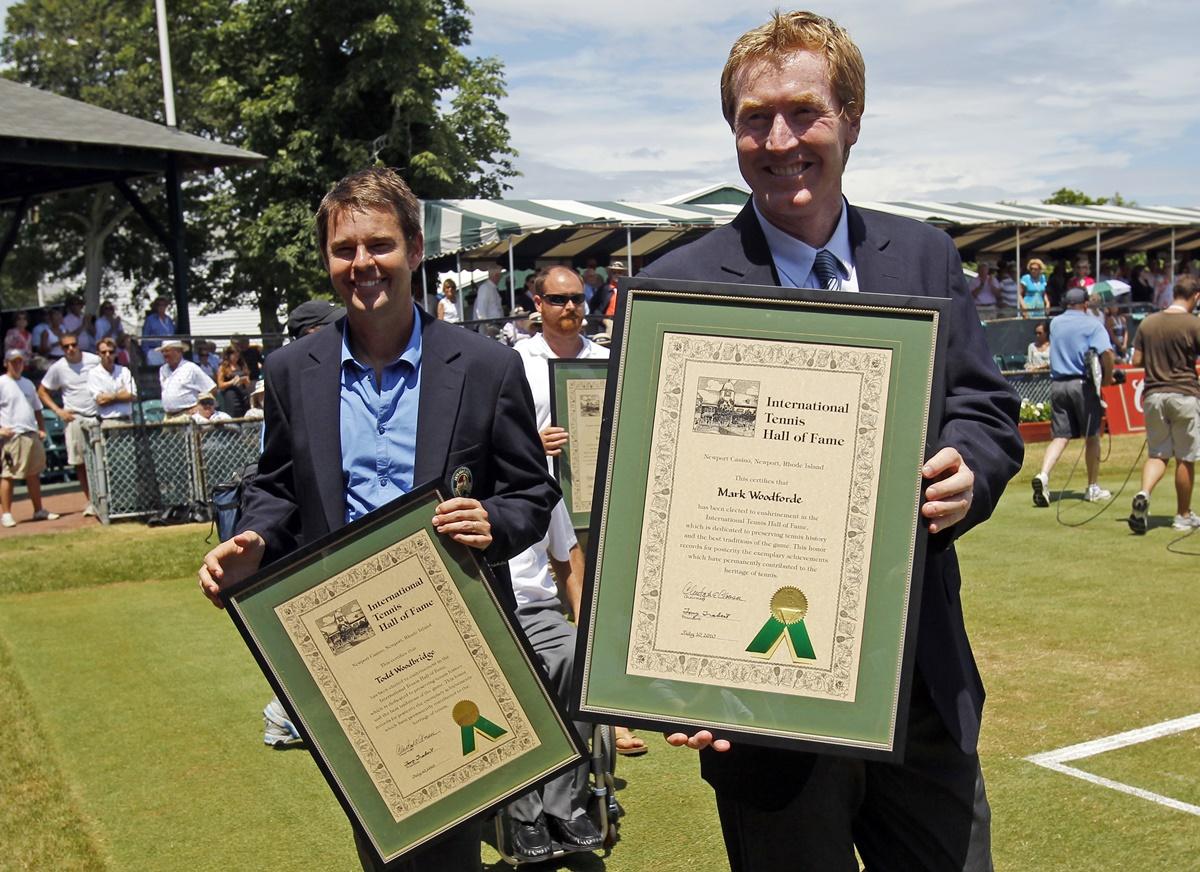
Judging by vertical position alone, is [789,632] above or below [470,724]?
above

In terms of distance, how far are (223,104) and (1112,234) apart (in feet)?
80.2

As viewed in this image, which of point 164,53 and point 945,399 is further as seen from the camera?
point 164,53

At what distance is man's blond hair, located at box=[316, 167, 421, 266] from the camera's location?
3.08 m

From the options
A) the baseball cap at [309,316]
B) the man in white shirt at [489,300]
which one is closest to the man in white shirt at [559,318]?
the baseball cap at [309,316]

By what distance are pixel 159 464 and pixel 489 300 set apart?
6.11m

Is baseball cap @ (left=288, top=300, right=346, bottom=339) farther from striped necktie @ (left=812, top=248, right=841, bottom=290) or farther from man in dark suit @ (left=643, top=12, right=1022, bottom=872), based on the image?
striped necktie @ (left=812, top=248, right=841, bottom=290)

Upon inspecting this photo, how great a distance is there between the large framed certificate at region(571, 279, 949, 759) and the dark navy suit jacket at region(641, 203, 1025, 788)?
171 mm

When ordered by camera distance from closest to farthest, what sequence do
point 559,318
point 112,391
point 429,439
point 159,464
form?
point 429,439
point 559,318
point 159,464
point 112,391

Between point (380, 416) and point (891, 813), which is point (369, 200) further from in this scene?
point (891, 813)

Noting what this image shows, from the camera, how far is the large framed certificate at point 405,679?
2779mm

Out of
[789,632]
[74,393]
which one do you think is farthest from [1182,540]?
[74,393]

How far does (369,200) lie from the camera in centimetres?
307

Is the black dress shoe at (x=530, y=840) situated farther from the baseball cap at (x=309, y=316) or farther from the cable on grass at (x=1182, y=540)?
the cable on grass at (x=1182, y=540)

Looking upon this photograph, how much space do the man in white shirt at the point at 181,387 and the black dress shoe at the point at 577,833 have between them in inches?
439
